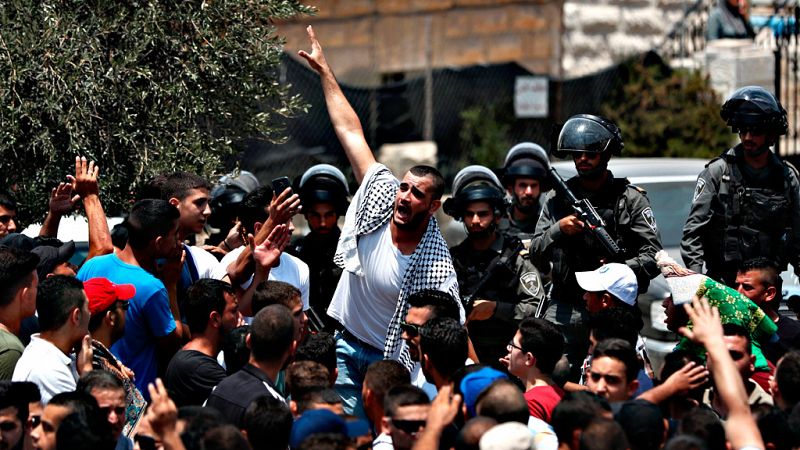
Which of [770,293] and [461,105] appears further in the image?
[461,105]

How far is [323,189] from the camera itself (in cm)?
836

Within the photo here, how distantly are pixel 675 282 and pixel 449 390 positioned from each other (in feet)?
6.76

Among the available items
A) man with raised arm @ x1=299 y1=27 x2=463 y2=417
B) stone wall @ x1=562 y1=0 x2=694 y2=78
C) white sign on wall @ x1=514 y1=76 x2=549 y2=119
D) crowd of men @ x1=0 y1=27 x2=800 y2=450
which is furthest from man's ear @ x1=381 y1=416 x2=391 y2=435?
stone wall @ x1=562 y1=0 x2=694 y2=78

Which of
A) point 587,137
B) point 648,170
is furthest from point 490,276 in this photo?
point 648,170

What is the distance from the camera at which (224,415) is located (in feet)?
18.1

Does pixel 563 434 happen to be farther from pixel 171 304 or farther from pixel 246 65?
pixel 246 65

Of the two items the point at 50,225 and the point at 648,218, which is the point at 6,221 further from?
the point at 648,218

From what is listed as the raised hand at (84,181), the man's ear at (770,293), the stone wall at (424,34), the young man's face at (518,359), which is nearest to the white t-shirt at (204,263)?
the raised hand at (84,181)

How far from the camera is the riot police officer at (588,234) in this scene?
24.1 ft

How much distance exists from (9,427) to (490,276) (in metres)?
3.60

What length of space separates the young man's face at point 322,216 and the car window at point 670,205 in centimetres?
309

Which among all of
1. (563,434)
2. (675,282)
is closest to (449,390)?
(563,434)

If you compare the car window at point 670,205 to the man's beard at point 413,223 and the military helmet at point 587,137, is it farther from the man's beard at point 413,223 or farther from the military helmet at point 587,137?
the man's beard at point 413,223

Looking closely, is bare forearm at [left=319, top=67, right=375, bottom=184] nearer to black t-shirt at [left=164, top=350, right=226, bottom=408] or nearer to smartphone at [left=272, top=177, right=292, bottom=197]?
smartphone at [left=272, top=177, right=292, bottom=197]
